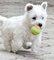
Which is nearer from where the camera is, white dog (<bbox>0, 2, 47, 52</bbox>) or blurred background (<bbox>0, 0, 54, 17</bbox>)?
white dog (<bbox>0, 2, 47, 52</bbox>)

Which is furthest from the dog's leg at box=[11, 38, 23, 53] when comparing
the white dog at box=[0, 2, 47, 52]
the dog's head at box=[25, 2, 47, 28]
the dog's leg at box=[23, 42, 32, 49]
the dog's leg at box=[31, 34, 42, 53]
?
the dog's head at box=[25, 2, 47, 28]

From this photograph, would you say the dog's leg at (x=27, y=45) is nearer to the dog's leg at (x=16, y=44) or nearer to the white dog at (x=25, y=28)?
the white dog at (x=25, y=28)

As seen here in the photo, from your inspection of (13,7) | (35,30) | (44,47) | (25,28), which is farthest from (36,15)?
(13,7)

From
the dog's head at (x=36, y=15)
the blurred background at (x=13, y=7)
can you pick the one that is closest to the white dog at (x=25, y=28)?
the dog's head at (x=36, y=15)

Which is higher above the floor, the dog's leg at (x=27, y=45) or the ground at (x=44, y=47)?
the dog's leg at (x=27, y=45)

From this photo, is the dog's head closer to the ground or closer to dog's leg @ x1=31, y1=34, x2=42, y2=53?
dog's leg @ x1=31, y1=34, x2=42, y2=53

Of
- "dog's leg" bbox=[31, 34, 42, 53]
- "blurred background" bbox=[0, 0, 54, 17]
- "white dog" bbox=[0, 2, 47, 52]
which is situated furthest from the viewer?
"blurred background" bbox=[0, 0, 54, 17]

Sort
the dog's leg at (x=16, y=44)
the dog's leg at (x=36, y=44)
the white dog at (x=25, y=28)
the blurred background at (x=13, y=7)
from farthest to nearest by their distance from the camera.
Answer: the blurred background at (x=13, y=7)
the dog's leg at (x=36, y=44)
the dog's leg at (x=16, y=44)
the white dog at (x=25, y=28)

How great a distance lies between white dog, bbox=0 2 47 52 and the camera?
6.29 metres

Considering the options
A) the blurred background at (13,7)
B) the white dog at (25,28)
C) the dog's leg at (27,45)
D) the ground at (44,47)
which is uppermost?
the white dog at (25,28)

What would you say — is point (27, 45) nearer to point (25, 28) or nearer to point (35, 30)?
point (25, 28)

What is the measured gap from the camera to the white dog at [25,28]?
6.29 m

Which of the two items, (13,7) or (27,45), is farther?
(13,7)

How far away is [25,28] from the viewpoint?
6.53 metres
